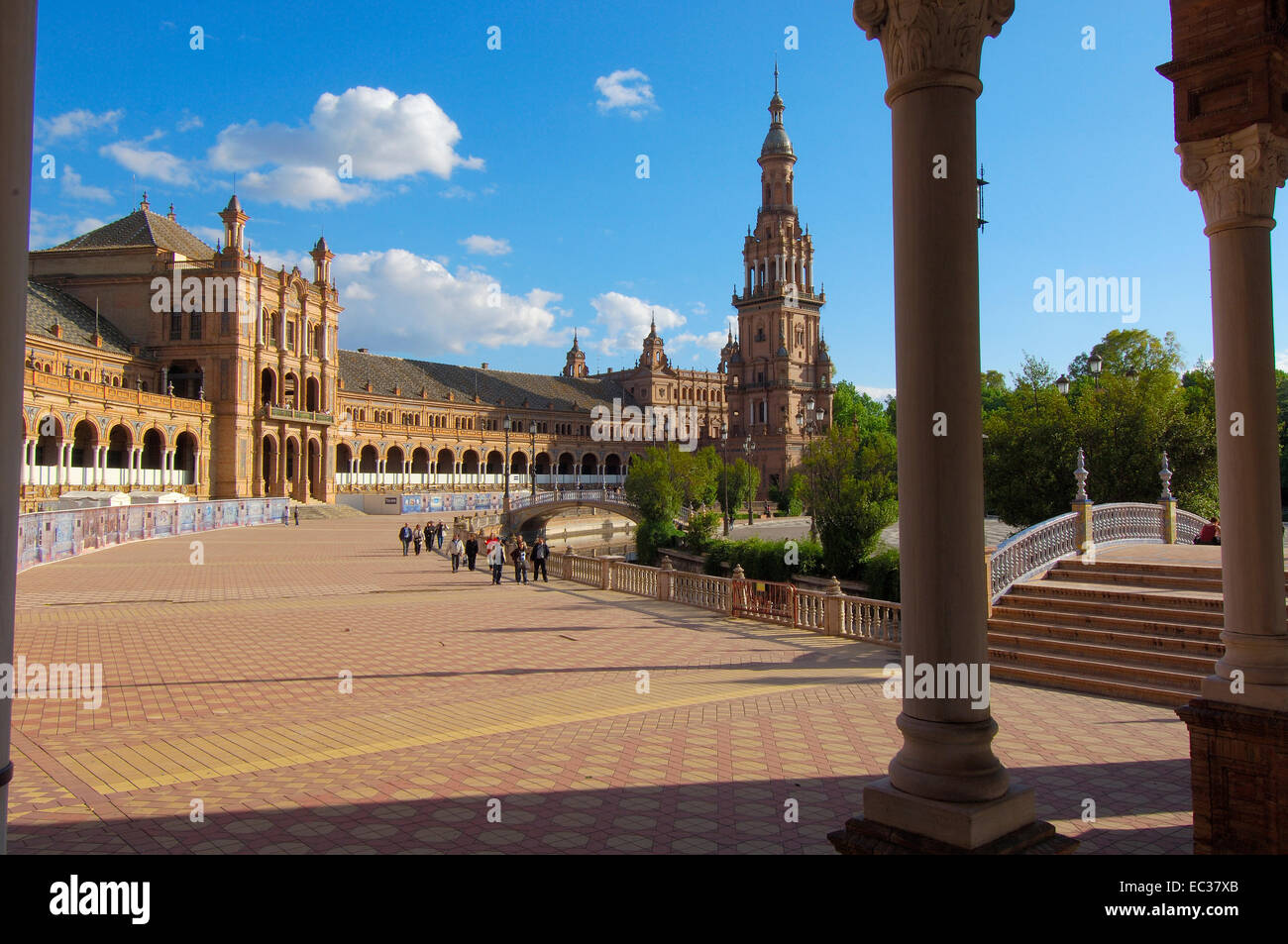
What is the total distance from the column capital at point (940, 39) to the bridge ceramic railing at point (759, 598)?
11947 millimetres

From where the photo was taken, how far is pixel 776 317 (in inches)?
3885

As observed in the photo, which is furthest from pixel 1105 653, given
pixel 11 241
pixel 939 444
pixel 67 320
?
pixel 67 320

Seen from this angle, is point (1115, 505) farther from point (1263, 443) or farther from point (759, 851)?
point (759, 851)

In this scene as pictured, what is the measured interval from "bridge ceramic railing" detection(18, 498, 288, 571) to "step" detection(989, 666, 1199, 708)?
18583 millimetres

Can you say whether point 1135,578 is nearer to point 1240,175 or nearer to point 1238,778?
point 1238,778

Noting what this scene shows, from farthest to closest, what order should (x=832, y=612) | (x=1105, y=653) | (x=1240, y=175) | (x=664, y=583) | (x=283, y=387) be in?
(x=283, y=387), (x=664, y=583), (x=832, y=612), (x=1105, y=653), (x=1240, y=175)

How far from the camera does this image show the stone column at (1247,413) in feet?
18.2

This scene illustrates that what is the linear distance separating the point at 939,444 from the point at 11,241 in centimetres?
371

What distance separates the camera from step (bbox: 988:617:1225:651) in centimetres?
1199

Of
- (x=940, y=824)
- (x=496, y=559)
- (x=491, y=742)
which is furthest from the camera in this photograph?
(x=496, y=559)

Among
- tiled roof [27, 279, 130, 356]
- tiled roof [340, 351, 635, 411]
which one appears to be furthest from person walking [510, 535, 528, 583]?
tiled roof [340, 351, 635, 411]

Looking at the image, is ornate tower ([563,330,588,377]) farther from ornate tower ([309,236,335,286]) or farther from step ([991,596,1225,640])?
step ([991,596,1225,640])

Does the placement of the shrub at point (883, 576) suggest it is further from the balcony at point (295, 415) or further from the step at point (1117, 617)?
the balcony at point (295, 415)

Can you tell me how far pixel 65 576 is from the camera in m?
23.4
